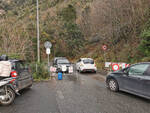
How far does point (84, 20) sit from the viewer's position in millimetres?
32406

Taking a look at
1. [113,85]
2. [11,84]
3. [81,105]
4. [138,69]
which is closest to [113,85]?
[113,85]

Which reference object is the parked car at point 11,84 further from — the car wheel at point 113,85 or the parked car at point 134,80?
the parked car at point 134,80

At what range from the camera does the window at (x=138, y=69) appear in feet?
17.0

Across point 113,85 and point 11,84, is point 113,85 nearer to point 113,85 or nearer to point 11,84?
point 113,85

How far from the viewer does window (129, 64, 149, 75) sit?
5.20 metres

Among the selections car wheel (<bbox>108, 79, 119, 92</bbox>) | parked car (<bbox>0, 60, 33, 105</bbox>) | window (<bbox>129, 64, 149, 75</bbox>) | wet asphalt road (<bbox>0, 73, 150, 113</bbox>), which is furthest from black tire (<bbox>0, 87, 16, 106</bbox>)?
window (<bbox>129, 64, 149, 75</bbox>)

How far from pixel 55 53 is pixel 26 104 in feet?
94.8

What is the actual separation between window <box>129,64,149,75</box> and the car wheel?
38.8 inches

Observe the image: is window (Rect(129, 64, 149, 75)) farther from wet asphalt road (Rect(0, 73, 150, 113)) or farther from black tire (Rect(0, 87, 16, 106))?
black tire (Rect(0, 87, 16, 106))

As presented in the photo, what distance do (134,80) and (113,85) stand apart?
50.9 inches

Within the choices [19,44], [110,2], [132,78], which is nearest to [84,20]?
[110,2]

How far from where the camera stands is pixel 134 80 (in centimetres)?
534

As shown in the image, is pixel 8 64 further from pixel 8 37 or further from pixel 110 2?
pixel 110 2

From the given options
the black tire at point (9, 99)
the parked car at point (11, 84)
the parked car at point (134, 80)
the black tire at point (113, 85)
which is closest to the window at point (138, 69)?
the parked car at point (134, 80)
